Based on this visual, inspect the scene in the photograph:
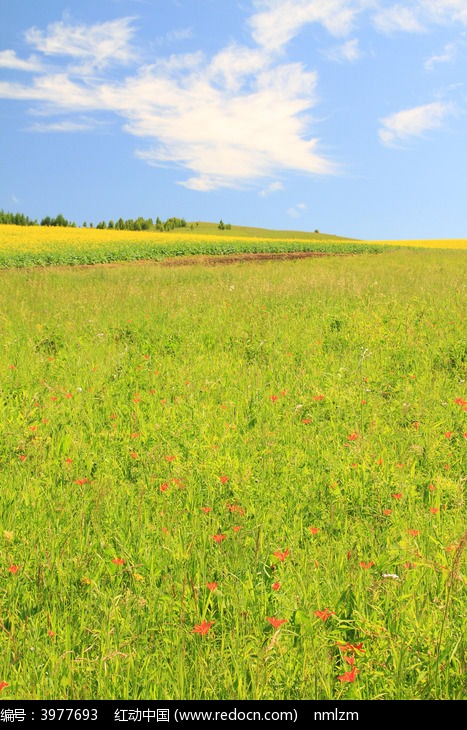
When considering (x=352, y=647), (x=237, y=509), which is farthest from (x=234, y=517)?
(x=352, y=647)

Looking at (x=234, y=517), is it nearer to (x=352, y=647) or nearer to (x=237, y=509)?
(x=237, y=509)

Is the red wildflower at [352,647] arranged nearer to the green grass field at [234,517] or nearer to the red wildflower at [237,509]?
the green grass field at [234,517]

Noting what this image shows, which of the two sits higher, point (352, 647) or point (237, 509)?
point (237, 509)

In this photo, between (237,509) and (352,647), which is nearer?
(352,647)

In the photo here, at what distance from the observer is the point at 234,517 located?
3285mm

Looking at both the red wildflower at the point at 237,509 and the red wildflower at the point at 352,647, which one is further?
the red wildflower at the point at 237,509

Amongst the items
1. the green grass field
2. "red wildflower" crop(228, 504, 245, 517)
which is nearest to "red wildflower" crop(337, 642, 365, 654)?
the green grass field

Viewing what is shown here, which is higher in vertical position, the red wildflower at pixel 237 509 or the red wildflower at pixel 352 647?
the red wildflower at pixel 237 509

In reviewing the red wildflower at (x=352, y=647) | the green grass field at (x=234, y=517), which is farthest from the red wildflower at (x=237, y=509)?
the red wildflower at (x=352, y=647)

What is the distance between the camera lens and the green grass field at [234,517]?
2.15 meters

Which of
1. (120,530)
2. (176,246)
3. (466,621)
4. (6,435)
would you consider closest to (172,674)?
(120,530)

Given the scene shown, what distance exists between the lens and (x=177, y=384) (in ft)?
20.0
